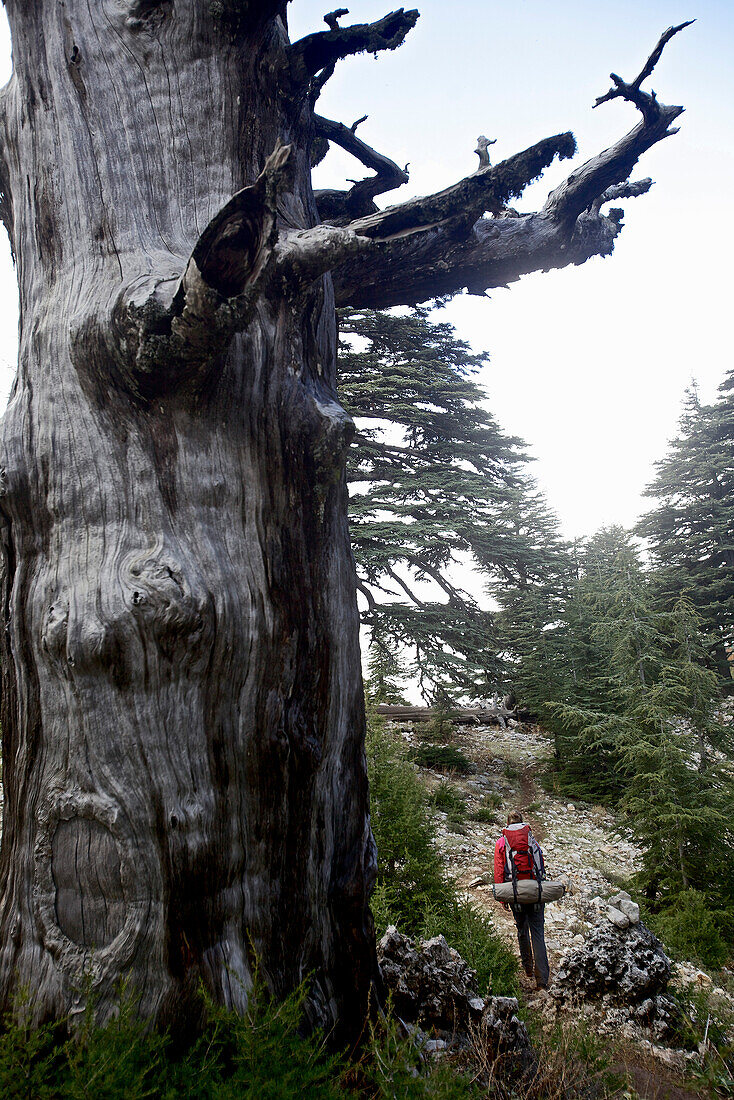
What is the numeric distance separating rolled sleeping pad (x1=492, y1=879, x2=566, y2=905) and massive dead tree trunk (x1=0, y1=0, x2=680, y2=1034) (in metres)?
3.19

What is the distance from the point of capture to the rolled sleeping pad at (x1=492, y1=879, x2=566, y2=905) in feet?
16.9

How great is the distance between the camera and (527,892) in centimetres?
518

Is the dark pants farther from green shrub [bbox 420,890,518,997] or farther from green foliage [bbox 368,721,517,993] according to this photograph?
green shrub [bbox 420,890,518,997]

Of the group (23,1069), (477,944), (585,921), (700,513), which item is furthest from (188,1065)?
(700,513)

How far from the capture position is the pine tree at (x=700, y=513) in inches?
712

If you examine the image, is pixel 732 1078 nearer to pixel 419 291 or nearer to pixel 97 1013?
pixel 97 1013

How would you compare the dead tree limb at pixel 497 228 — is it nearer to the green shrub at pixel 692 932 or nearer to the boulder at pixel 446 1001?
the boulder at pixel 446 1001

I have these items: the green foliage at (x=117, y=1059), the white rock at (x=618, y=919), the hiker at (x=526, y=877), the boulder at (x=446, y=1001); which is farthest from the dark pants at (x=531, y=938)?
the green foliage at (x=117, y=1059)

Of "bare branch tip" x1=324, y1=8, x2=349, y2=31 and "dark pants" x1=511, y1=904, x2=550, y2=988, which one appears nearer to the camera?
"bare branch tip" x1=324, y1=8, x2=349, y2=31

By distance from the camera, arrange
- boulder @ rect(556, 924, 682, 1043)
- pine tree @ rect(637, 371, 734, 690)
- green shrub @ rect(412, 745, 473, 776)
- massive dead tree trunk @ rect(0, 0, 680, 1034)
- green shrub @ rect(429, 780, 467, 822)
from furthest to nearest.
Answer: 1. pine tree @ rect(637, 371, 734, 690)
2. green shrub @ rect(412, 745, 473, 776)
3. green shrub @ rect(429, 780, 467, 822)
4. boulder @ rect(556, 924, 682, 1043)
5. massive dead tree trunk @ rect(0, 0, 680, 1034)

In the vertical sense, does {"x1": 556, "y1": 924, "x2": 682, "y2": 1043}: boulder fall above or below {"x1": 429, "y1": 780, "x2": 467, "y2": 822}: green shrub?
above

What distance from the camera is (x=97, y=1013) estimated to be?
6.23 feet

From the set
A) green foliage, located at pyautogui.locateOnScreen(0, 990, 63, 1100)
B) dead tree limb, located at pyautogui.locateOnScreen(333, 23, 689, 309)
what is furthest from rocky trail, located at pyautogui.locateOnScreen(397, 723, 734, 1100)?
dead tree limb, located at pyautogui.locateOnScreen(333, 23, 689, 309)

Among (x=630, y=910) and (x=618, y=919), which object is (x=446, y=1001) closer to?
(x=618, y=919)
